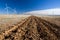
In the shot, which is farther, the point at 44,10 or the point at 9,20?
the point at 9,20

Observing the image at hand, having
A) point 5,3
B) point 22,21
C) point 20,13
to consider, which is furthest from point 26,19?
point 5,3

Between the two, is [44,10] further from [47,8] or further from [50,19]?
[50,19]

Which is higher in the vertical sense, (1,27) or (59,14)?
(59,14)

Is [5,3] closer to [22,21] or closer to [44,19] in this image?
[22,21]

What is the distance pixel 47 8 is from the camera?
7688 mm

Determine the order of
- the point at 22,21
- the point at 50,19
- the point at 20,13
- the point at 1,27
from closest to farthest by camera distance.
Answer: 1. the point at 1,27
2. the point at 20,13
3. the point at 50,19
4. the point at 22,21

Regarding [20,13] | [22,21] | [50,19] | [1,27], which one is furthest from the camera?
[22,21]

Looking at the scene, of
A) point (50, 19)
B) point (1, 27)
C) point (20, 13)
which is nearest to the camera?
point (1, 27)

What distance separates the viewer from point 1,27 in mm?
7562

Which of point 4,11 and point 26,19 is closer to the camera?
point 4,11

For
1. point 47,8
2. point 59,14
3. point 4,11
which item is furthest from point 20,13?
point 59,14

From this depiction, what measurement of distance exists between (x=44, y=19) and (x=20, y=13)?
1.98 metres

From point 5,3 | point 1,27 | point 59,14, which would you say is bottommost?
point 1,27

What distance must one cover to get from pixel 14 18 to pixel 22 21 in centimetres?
63
